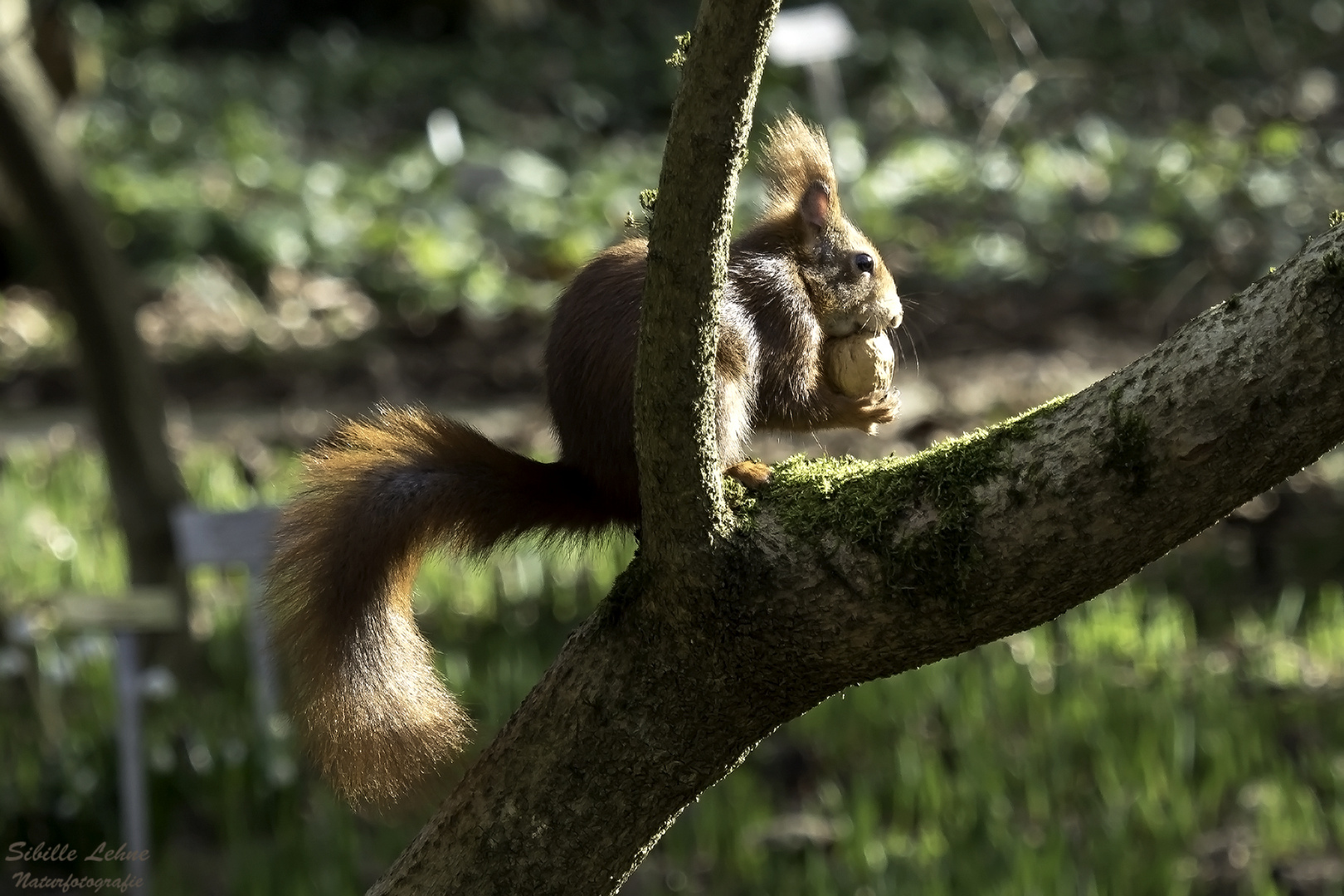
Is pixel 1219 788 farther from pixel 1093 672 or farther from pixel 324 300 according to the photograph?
pixel 324 300

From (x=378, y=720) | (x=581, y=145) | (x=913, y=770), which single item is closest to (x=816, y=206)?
(x=378, y=720)

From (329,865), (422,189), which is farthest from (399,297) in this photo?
(329,865)

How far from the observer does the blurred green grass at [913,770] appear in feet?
10.4

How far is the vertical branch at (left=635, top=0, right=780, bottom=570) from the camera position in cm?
113

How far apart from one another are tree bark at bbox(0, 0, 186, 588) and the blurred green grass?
0.40 m

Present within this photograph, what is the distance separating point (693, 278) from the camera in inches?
49.5

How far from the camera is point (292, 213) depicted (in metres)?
9.63

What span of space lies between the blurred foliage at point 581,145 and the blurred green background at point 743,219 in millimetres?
44

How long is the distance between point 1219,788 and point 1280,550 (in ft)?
5.55

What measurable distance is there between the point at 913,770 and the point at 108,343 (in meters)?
2.59

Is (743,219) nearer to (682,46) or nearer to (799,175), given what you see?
(799,175)

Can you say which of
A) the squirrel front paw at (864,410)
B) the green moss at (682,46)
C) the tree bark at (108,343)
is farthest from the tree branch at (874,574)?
the tree bark at (108,343)

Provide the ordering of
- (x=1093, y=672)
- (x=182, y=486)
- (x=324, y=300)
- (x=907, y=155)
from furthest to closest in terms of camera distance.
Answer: (x=907, y=155)
(x=324, y=300)
(x=182, y=486)
(x=1093, y=672)

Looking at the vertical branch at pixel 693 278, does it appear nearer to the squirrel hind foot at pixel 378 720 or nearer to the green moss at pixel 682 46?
the green moss at pixel 682 46
